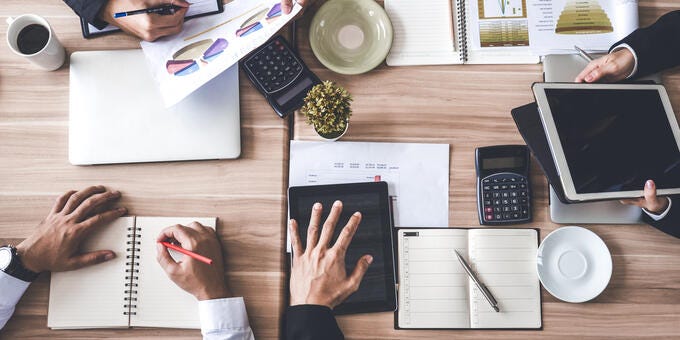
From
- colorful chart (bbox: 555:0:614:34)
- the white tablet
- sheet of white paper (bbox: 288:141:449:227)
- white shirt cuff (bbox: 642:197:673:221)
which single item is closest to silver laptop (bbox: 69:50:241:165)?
sheet of white paper (bbox: 288:141:449:227)

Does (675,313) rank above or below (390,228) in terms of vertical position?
below

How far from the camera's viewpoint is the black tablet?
100cm

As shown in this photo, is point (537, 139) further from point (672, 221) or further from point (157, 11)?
point (157, 11)

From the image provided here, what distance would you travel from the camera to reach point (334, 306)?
97 centimetres

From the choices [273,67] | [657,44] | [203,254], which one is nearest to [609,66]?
[657,44]

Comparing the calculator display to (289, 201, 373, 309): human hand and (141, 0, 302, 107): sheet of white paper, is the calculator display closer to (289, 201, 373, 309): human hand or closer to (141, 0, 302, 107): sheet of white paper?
(289, 201, 373, 309): human hand

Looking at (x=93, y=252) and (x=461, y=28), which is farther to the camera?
(x=461, y=28)

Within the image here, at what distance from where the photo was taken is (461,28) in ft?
3.62

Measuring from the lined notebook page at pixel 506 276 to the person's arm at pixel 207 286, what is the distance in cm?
50

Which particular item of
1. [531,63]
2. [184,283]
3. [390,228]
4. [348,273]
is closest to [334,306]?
[348,273]

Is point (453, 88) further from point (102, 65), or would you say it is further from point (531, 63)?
point (102, 65)

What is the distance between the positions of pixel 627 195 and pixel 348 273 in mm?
583

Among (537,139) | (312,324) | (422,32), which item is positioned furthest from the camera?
(422,32)

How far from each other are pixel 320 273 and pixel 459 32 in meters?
0.64
